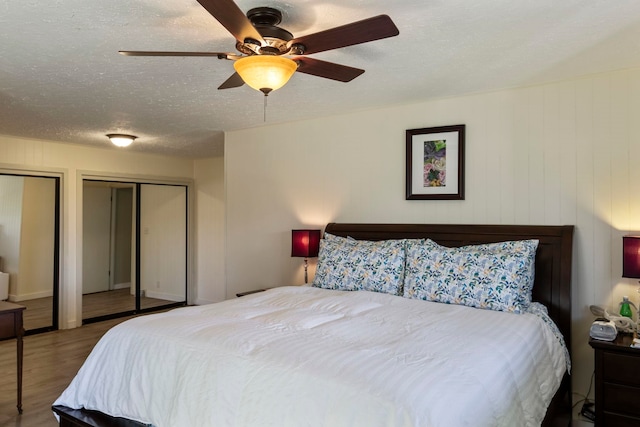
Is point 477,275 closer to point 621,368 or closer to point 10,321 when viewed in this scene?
point 621,368

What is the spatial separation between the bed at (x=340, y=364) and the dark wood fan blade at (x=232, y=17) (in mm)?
1313

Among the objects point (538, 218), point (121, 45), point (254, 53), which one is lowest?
point (538, 218)

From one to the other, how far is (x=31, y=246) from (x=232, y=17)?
4.85 meters

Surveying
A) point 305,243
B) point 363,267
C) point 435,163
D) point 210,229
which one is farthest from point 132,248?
point 435,163

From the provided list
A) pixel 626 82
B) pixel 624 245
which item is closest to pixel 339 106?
pixel 626 82

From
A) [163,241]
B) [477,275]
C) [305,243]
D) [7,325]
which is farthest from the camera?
[163,241]

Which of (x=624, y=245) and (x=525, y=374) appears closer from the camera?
(x=525, y=374)

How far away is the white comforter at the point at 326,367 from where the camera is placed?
1.47 m

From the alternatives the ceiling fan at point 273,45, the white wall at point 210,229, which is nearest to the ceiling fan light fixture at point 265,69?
the ceiling fan at point 273,45

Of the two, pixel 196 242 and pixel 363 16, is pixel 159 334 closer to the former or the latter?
pixel 363 16

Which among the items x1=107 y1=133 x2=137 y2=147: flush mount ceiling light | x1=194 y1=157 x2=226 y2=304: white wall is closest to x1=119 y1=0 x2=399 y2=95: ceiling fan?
x1=107 y1=133 x2=137 y2=147: flush mount ceiling light

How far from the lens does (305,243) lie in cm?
391

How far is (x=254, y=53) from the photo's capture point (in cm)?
206

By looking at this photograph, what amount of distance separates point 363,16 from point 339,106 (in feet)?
5.45
